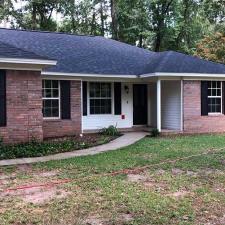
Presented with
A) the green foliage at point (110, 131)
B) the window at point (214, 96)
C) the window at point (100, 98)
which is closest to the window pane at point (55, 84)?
the window at point (100, 98)

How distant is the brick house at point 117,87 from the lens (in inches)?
632

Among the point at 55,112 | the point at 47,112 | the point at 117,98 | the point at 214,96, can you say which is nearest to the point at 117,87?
the point at 117,98

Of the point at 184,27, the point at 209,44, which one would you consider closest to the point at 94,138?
the point at 209,44

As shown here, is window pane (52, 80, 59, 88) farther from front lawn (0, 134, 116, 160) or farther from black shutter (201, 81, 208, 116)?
black shutter (201, 81, 208, 116)

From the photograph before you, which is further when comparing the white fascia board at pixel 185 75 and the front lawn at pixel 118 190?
the white fascia board at pixel 185 75

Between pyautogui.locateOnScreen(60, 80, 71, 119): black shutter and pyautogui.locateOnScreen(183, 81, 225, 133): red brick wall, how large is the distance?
5.04 m

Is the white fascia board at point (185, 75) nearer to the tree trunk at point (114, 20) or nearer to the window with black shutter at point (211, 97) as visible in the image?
the window with black shutter at point (211, 97)

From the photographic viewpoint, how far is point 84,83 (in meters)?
17.5

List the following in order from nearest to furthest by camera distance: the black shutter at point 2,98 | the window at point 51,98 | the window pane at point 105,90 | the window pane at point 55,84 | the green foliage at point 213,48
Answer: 1. the black shutter at point 2,98
2. the window at point 51,98
3. the window pane at point 55,84
4. the window pane at point 105,90
5. the green foliage at point 213,48

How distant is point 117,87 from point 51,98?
11.7 ft

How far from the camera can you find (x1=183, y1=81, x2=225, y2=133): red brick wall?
17422mm

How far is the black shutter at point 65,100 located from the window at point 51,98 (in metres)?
0.18

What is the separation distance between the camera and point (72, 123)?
639 inches

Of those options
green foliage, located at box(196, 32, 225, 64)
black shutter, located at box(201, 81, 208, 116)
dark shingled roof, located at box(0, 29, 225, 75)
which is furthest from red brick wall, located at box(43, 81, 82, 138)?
green foliage, located at box(196, 32, 225, 64)
